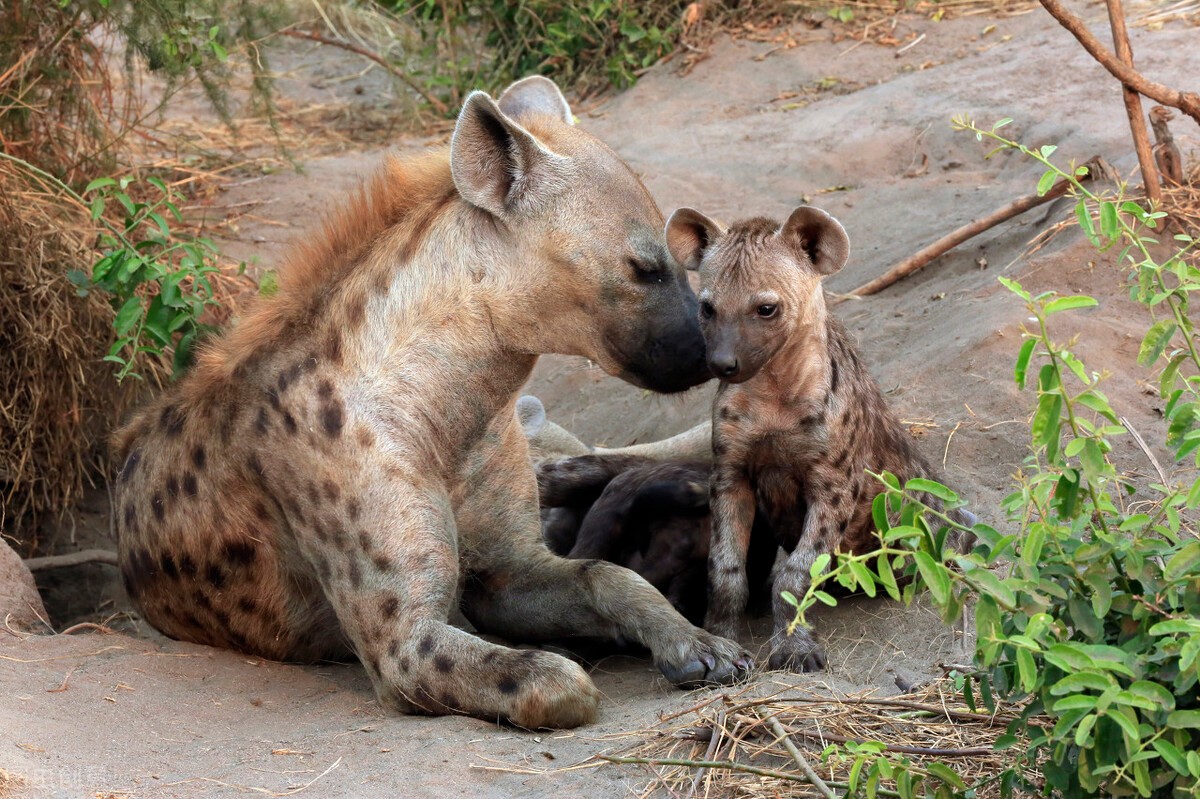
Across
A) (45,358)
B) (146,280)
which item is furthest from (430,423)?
(45,358)

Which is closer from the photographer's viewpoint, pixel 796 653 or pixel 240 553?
pixel 796 653

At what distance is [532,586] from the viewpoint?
3406 millimetres

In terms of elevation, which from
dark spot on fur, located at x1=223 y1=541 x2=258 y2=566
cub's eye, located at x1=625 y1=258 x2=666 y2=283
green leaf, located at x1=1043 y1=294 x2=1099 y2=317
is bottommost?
dark spot on fur, located at x1=223 y1=541 x2=258 y2=566

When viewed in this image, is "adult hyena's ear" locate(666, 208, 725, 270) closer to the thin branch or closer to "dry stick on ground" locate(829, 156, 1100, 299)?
the thin branch

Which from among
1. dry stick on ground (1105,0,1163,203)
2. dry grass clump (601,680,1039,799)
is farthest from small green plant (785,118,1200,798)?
dry stick on ground (1105,0,1163,203)

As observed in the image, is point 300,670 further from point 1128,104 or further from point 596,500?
point 1128,104

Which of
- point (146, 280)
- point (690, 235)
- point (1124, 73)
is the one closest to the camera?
point (690, 235)

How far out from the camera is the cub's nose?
3014 mm

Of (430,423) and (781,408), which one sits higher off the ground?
(430,423)

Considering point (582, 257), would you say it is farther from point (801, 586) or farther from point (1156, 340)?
point (1156, 340)

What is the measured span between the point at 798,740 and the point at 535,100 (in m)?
1.92

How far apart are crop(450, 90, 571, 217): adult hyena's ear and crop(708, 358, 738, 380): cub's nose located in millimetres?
543

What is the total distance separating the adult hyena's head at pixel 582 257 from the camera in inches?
123

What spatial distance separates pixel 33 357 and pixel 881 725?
322 cm
